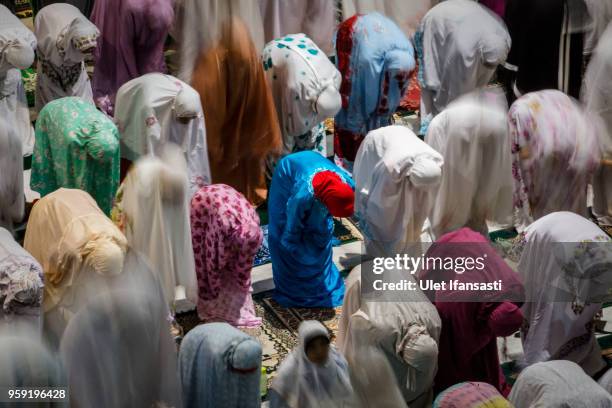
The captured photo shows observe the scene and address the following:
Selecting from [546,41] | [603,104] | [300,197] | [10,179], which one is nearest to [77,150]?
[10,179]

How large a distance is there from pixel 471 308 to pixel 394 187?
1135mm

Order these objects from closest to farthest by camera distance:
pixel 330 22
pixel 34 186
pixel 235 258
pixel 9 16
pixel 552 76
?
pixel 235 258 < pixel 34 186 < pixel 9 16 < pixel 552 76 < pixel 330 22

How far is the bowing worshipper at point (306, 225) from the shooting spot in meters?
6.93

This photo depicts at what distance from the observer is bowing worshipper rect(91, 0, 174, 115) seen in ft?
27.7

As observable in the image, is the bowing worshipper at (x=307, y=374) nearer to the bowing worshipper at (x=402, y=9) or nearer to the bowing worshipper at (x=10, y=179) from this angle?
the bowing worshipper at (x=10, y=179)

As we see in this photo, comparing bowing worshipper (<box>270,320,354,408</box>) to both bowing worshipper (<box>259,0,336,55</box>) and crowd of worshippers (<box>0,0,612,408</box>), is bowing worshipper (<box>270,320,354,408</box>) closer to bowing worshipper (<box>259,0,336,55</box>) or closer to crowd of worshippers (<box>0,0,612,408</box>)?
crowd of worshippers (<box>0,0,612,408</box>)

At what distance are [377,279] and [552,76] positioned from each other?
3.65m

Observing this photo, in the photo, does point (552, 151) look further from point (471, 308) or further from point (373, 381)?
point (373, 381)

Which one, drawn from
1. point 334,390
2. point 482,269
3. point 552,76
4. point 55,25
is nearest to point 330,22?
point 552,76

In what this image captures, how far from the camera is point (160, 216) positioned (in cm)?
651

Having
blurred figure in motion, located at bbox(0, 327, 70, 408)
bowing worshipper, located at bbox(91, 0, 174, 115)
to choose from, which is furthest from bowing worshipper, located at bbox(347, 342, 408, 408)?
bowing worshipper, located at bbox(91, 0, 174, 115)

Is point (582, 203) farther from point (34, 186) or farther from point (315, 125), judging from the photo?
point (34, 186)

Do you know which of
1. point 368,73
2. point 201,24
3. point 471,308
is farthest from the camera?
point 201,24

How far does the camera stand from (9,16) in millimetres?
8055
